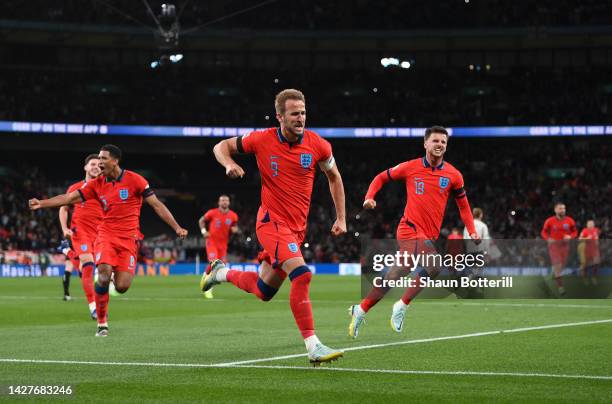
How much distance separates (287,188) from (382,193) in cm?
4971

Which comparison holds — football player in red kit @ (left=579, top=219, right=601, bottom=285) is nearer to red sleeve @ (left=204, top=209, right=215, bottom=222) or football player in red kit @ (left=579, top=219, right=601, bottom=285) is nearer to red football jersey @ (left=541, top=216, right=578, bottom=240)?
red football jersey @ (left=541, top=216, right=578, bottom=240)

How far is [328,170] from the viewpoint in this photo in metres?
9.96

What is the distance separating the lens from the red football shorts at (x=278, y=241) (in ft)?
30.6

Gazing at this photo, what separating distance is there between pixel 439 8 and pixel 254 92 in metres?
11.9

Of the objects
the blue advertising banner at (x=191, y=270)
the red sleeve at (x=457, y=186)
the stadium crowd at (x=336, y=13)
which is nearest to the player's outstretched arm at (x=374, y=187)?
the red sleeve at (x=457, y=186)

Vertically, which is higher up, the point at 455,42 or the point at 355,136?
the point at 455,42

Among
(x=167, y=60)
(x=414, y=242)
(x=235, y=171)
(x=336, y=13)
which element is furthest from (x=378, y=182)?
(x=336, y=13)

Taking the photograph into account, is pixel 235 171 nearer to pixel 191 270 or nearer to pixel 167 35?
pixel 167 35

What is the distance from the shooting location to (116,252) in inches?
536

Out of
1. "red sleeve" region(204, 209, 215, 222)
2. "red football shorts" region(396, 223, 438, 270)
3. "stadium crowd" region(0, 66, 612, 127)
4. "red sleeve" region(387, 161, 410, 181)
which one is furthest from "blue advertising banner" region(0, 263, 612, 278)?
"red football shorts" region(396, 223, 438, 270)

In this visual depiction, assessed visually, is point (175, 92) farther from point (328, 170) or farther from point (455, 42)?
point (328, 170)

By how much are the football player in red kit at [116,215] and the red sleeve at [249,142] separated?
4136 millimetres

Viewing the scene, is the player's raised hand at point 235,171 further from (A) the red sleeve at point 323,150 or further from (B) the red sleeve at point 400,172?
(B) the red sleeve at point 400,172

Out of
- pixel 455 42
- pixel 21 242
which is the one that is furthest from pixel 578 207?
pixel 21 242
